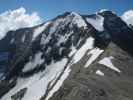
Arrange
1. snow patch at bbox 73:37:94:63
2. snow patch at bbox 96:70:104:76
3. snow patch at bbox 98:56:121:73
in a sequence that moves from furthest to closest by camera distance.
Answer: snow patch at bbox 73:37:94:63
snow patch at bbox 98:56:121:73
snow patch at bbox 96:70:104:76

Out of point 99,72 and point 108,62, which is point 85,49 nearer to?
point 108,62

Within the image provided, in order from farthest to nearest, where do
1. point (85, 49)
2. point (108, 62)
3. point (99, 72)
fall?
point (85, 49)
point (108, 62)
point (99, 72)

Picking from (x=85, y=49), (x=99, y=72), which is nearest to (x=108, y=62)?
(x=99, y=72)

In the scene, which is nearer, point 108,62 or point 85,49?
point 108,62

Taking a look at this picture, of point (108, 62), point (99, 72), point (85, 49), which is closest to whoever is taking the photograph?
point (99, 72)

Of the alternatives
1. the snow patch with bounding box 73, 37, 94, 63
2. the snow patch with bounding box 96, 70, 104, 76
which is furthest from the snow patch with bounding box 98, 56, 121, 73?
the snow patch with bounding box 73, 37, 94, 63

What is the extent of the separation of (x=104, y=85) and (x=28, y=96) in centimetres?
8109

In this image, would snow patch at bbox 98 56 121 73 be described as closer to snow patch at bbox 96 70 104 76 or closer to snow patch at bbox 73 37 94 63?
snow patch at bbox 96 70 104 76

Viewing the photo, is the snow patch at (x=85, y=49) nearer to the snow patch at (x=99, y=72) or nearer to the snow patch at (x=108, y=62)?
the snow patch at (x=108, y=62)

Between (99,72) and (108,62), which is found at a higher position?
(108,62)

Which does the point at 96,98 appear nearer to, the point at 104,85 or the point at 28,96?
the point at 104,85

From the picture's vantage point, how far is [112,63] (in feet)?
408

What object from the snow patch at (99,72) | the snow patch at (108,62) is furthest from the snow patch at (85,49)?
the snow patch at (99,72)

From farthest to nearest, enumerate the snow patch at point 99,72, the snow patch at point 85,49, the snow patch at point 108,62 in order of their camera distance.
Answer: the snow patch at point 85,49 < the snow patch at point 108,62 < the snow patch at point 99,72
